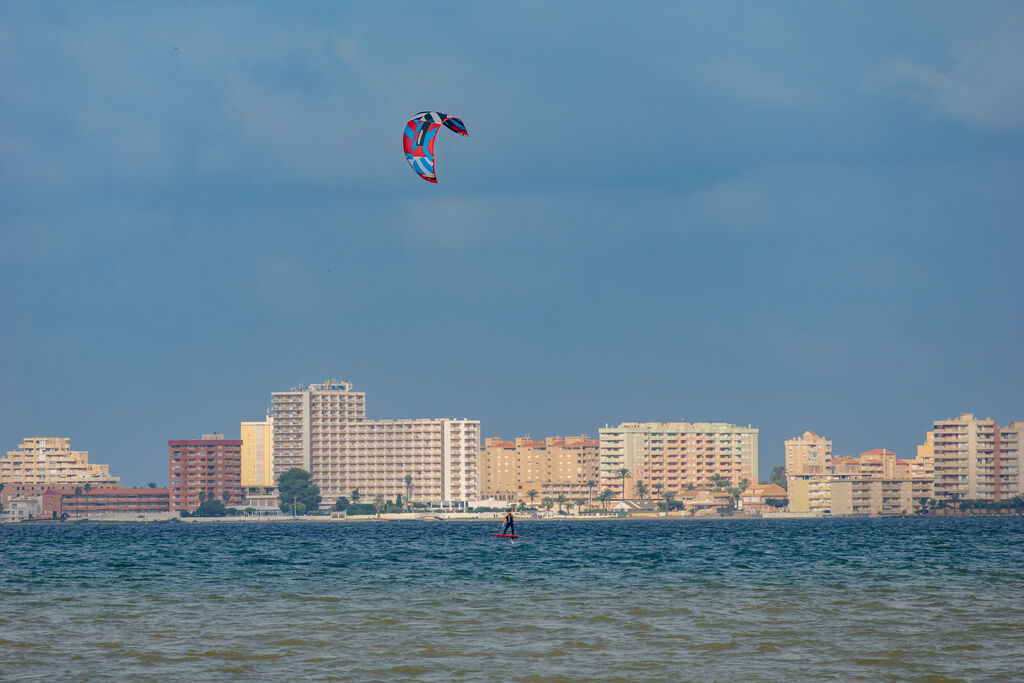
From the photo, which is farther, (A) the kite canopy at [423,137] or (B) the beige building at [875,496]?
(B) the beige building at [875,496]

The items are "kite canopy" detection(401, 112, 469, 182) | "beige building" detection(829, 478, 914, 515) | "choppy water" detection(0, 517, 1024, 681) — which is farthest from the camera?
"beige building" detection(829, 478, 914, 515)

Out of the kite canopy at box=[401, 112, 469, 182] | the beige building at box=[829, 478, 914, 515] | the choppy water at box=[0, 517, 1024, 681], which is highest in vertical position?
the kite canopy at box=[401, 112, 469, 182]

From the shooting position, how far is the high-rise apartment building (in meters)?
194

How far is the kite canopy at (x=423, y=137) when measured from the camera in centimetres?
3828

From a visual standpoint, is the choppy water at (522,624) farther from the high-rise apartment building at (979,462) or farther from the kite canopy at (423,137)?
the high-rise apartment building at (979,462)

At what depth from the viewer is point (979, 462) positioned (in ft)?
642

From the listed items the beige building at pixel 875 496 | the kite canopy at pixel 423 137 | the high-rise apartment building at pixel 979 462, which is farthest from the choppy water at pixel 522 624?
the high-rise apartment building at pixel 979 462

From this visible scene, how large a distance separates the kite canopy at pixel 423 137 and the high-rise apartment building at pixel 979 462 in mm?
173730

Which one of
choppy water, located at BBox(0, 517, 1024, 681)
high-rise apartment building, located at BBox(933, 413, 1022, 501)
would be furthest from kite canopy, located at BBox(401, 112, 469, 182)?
high-rise apartment building, located at BBox(933, 413, 1022, 501)

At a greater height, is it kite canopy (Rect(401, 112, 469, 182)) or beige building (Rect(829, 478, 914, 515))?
kite canopy (Rect(401, 112, 469, 182))

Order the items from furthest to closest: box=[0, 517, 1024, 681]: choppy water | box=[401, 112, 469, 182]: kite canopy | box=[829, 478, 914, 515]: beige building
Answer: box=[829, 478, 914, 515]: beige building
box=[401, 112, 469, 182]: kite canopy
box=[0, 517, 1024, 681]: choppy water

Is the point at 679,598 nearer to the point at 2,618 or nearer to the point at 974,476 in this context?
the point at 2,618

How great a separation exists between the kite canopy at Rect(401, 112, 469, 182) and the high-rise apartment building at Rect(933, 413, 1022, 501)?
174 metres

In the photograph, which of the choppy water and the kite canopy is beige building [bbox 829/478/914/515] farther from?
the kite canopy
